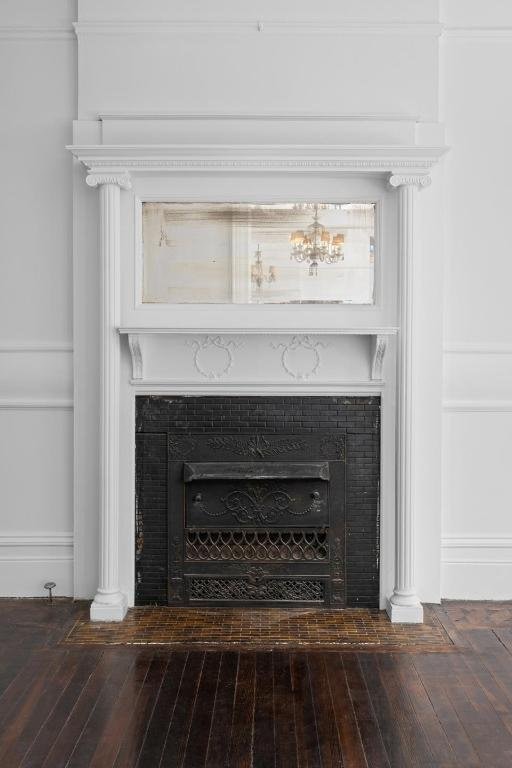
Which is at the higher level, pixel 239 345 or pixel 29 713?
pixel 239 345

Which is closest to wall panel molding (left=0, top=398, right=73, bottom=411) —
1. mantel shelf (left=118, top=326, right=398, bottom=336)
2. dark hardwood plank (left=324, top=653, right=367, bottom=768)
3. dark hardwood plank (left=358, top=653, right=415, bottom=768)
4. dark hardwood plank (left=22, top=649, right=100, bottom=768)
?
mantel shelf (left=118, top=326, right=398, bottom=336)

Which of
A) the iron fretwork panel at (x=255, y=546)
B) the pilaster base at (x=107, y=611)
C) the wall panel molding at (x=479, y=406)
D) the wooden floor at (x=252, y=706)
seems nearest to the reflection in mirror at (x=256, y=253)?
the wall panel molding at (x=479, y=406)

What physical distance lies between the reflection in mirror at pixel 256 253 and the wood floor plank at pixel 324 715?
1.70 meters

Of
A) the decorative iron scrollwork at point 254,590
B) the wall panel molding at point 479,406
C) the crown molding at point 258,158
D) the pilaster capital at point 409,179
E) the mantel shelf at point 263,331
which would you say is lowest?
the decorative iron scrollwork at point 254,590

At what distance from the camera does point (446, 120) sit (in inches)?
147

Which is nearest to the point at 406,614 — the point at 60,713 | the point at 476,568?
the point at 476,568

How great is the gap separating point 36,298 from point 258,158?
4.30 feet

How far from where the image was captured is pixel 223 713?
2.70 m

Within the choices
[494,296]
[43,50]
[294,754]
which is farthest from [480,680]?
[43,50]

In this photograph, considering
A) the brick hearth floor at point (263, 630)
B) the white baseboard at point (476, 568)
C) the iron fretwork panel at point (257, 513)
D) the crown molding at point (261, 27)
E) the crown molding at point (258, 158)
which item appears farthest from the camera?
the white baseboard at point (476, 568)

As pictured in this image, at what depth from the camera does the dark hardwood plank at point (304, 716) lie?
2436 mm

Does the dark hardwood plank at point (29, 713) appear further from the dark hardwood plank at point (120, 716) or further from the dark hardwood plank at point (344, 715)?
the dark hardwood plank at point (344, 715)

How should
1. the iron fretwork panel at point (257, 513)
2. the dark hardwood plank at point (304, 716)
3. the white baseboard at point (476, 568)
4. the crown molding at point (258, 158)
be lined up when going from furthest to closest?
the white baseboard at point (476, 568), the iron fretwork panel at point (257, 513), the crown molding at point (258, 158), the dark hardwood plank at point (304, 716)

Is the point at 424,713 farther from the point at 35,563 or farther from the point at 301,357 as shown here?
Answer: the point at 35,563
